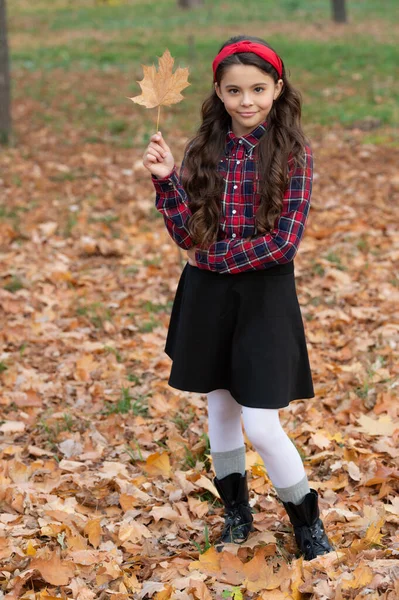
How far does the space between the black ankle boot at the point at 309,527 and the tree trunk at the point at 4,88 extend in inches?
332

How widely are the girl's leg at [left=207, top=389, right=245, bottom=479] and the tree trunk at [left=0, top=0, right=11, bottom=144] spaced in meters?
8.14

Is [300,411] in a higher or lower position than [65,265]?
lower

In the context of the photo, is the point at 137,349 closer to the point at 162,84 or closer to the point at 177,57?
the point at 162,84

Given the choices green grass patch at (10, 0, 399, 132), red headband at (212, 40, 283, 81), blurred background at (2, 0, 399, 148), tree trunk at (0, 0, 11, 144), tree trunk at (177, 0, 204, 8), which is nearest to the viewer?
red headband at (212, 40, 283, 81)

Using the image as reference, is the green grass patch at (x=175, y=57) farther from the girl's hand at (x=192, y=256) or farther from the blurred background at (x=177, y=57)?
the girl's hand at (x=192, y=256)

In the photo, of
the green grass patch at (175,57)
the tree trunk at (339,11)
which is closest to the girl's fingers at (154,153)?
the green grass patch at (175,57)

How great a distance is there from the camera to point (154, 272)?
6.55m

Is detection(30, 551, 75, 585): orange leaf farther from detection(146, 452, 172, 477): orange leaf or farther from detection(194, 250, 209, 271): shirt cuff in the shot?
detection(194, 250, 209, 271): shirt cuff

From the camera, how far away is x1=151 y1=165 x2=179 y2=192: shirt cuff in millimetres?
2703

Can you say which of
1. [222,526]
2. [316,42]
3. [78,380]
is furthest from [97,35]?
[222,526]

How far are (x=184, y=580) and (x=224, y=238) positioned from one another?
1.24m

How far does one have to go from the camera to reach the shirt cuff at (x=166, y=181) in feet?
8.87

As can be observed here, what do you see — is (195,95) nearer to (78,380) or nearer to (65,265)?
(65,265)

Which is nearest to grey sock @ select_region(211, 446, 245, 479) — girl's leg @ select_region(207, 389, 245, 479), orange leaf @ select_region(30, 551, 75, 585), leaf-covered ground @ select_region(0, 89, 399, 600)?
girl's leg @ select_region(207, 389, 245, 479)
